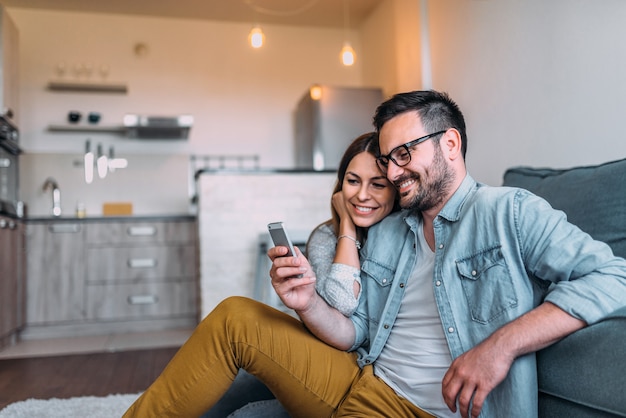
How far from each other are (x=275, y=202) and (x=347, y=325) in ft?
7.82

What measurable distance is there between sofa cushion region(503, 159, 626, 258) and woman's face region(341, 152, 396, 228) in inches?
16.6

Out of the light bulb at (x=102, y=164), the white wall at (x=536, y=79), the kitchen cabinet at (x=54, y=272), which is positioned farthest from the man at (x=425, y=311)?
the light bulb at (x=102, y=164)

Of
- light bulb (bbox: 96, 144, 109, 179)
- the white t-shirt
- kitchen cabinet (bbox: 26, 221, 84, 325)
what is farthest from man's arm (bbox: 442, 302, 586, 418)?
light bulb (bbox: 96, 144, 109, 179)

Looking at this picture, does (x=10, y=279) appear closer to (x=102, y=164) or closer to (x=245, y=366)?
(x=102, y=164)

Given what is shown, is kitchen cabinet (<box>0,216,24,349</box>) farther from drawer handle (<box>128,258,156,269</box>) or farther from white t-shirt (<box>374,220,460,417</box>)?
white t-shirt (<box>374,220,460,417</box>)

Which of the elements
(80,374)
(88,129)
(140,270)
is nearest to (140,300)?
(140,270)

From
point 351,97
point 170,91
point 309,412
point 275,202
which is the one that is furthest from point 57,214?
point 309,412

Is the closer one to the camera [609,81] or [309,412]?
[309,412]

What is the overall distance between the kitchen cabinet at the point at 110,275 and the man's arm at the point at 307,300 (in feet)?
11.2

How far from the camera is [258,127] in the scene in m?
5.57

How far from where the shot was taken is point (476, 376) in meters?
1.01

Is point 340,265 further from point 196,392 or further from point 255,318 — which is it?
point 196,392

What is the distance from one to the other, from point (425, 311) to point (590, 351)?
0.38 metres

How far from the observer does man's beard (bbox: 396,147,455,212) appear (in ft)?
4.24
